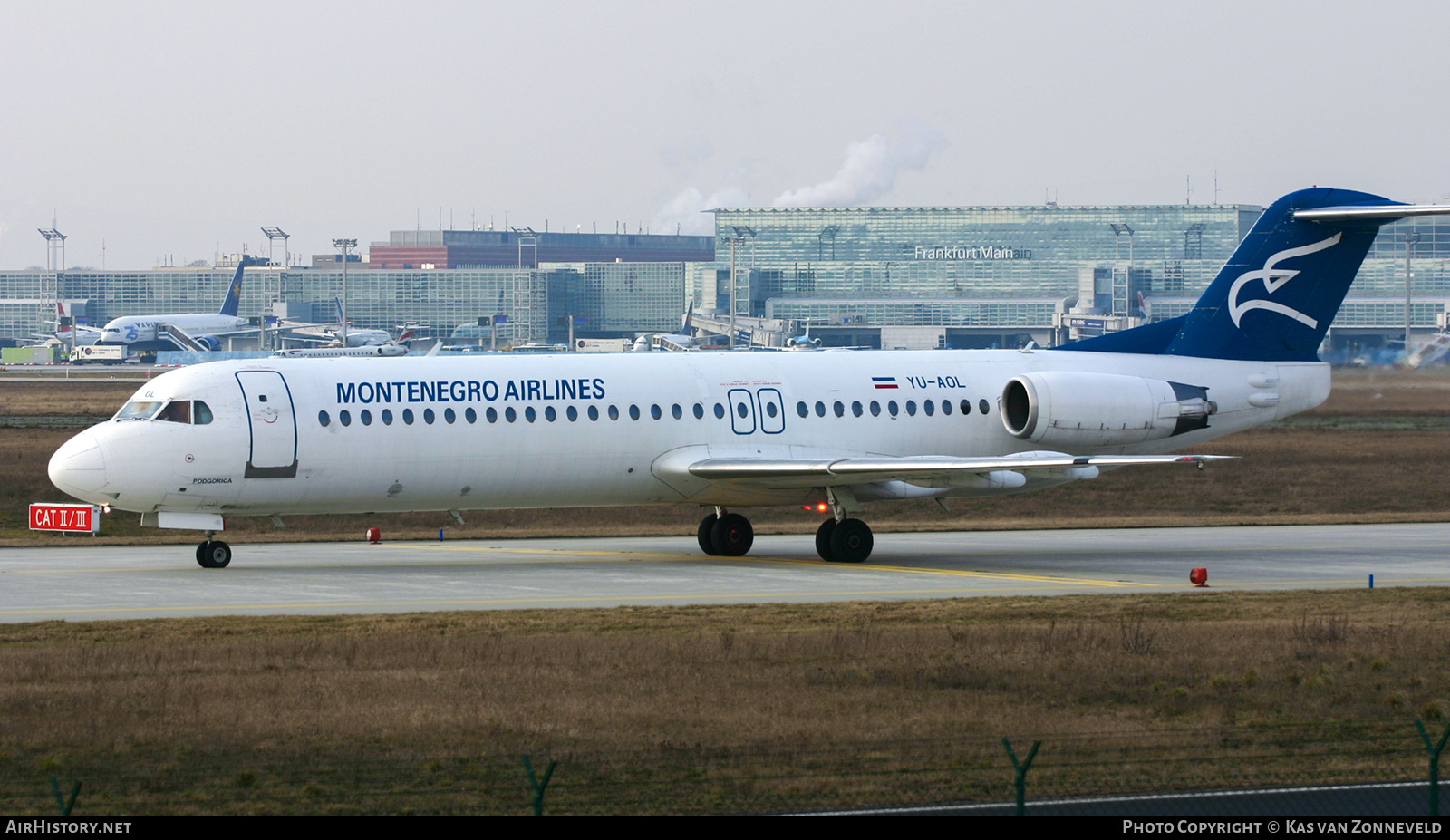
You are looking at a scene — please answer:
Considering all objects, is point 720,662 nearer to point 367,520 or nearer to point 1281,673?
point 1281,673

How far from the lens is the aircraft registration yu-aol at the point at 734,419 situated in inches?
1112

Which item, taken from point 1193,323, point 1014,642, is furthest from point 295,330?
point 1014,642

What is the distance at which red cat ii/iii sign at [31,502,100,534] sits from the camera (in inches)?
1425

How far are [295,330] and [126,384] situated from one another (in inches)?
3560

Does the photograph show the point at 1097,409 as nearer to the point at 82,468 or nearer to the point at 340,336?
the point at 82,468

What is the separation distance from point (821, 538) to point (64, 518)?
17.1 m

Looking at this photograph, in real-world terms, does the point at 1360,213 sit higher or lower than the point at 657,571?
higher

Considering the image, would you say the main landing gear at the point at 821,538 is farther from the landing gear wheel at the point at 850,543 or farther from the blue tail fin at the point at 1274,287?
the blue tail fin at the point at 1274,287

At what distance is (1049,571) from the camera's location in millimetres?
29719

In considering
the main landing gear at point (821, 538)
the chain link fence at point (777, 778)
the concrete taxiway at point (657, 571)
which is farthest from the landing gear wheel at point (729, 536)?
the chain link fence at point (777, 778)

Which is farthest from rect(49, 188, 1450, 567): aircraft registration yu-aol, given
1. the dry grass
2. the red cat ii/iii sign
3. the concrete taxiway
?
the red cat ii/iii sign

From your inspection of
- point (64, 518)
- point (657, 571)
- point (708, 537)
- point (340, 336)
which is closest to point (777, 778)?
point (657, 571)

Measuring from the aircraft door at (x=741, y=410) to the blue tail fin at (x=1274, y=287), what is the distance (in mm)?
7796

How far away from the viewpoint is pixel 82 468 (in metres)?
27.5
